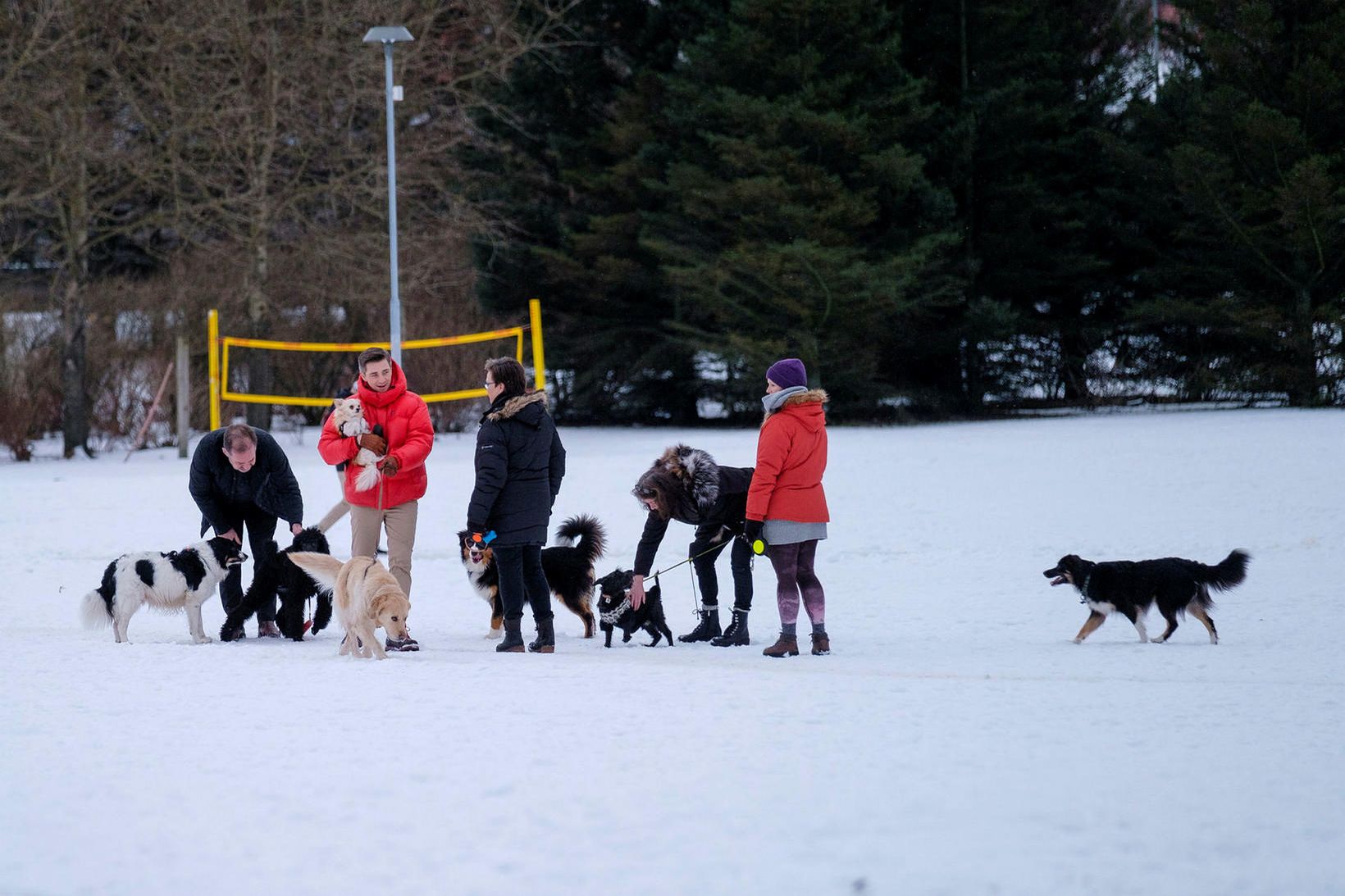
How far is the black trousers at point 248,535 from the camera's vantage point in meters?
9.30

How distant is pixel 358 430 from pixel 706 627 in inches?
102

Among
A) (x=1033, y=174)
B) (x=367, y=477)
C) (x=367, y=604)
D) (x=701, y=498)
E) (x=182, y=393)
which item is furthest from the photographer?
(x=1033, y=174)

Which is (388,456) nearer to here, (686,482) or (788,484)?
(686,482)

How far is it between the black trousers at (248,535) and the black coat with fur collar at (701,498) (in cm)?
243

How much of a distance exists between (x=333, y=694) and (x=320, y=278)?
1902 centimetres

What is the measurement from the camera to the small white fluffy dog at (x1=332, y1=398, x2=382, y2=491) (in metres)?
8.45

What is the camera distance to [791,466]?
830 cm

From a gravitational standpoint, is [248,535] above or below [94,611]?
above

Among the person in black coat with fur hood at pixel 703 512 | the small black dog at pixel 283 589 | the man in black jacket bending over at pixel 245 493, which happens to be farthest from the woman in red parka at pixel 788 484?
the man in black jacket bending over at pixel 245 493

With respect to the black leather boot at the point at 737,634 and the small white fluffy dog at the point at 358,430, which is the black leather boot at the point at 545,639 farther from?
the small white fluffy dog at the point at 358,430

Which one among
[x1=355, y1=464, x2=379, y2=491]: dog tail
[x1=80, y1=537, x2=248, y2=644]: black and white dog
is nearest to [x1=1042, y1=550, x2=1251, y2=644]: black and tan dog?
[x1=355, y1=464, x2=379, y2=491]: dog tail

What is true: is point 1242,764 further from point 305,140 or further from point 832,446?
point 305,140

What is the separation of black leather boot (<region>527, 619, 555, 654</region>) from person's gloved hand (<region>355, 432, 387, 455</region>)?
1374mm

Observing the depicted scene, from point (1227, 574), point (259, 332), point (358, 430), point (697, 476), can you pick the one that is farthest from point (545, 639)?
point (259, 332)
